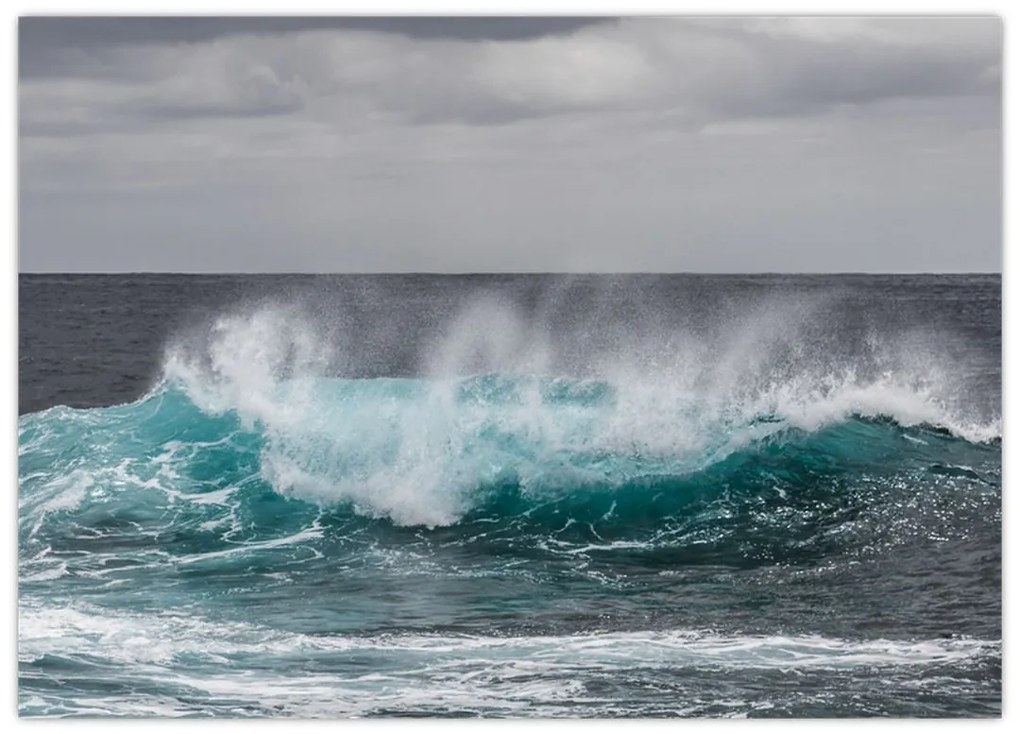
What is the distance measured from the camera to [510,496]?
27.7ft

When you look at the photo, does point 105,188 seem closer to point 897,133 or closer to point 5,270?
point 5,270

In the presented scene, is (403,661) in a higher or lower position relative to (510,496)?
lower

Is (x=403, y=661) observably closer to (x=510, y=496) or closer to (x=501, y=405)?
(x=510, y=496)

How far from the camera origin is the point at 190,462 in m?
8.73

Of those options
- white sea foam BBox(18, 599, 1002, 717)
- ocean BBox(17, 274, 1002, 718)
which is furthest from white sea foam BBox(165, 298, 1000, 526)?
white sea foam BBox(18, 599, 1002, 717)

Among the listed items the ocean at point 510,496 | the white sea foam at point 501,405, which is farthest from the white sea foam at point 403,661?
the white sea foam at point 501,405

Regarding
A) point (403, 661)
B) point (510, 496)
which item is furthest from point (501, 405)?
point (403, 661)

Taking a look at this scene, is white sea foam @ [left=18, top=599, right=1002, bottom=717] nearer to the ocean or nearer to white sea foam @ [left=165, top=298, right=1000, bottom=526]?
the ocean

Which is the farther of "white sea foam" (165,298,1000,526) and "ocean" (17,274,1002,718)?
"white sea foam" (165,298,1000,526)

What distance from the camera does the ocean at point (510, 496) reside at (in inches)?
277

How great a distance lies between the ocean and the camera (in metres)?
7.02

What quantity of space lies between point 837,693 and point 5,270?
5.40 metres

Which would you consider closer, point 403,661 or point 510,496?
point 403,661

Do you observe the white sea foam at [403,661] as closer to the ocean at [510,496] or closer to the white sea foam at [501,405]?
the ocean at [510,496]
